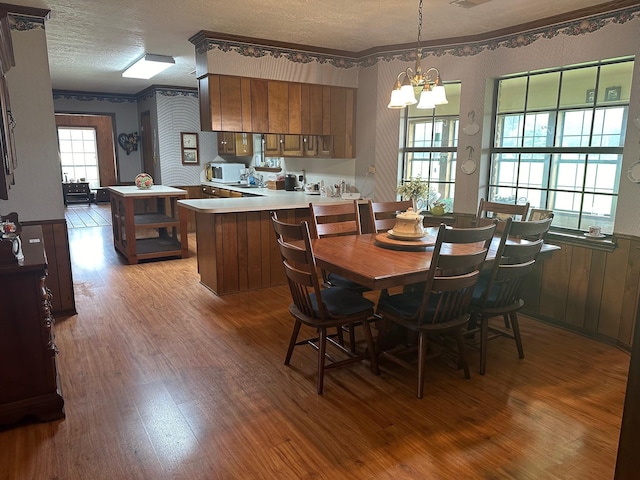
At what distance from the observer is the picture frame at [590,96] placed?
11.3 feet

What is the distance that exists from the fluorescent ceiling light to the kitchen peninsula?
5.96 feet

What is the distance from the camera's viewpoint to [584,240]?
3416 mm

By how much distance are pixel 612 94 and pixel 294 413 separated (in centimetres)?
325

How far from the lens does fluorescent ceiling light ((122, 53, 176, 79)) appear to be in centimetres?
510

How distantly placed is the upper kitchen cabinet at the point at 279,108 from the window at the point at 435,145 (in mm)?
703

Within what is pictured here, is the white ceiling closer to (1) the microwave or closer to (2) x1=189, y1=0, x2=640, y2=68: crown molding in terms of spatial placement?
(2) x1=189, y1=0, x2=640, y2=68: crown molding

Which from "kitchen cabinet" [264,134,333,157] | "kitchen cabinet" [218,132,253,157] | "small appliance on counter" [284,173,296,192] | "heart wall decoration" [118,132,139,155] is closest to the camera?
"kitchen cabinet" [264,134,333,157]

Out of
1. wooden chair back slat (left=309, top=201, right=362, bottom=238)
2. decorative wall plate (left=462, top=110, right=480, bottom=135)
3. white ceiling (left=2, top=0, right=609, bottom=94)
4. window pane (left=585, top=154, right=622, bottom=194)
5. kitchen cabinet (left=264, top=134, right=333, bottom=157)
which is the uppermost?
white ceiling (left=2, top=0, right=609, bottom=94)

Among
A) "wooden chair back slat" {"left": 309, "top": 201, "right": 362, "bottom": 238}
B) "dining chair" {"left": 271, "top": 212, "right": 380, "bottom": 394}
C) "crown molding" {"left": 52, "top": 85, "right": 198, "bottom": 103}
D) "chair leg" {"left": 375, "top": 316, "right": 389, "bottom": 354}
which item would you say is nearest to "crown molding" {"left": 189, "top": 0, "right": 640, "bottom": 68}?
"wooden chair back slat" {"left": 309, "top": 201, "right": 362, "bottom": 238}

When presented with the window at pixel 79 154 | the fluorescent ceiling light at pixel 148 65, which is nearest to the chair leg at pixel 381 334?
the fluorescent ceiling light at pixel 148 65

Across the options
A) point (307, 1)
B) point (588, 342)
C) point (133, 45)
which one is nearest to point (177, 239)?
point (133, 45)

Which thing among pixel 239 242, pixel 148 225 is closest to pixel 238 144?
pixel 148 225

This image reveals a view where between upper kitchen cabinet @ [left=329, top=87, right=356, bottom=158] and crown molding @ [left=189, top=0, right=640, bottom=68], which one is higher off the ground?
crown molding @ [left=189, top=0, right=640, bottom=68]

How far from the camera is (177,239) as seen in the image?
238 inches
